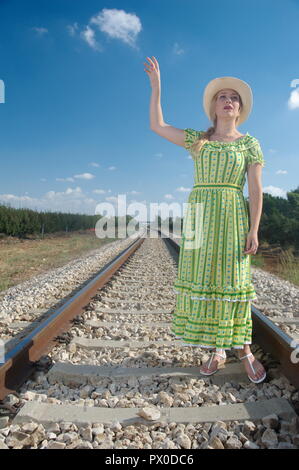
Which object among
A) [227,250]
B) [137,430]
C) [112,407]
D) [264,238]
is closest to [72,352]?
[112,407]

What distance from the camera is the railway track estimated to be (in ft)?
5.30

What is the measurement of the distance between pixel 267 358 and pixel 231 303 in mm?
623

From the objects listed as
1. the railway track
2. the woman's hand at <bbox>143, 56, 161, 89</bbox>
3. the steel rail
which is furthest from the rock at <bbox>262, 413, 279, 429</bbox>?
the woman's hand at <bbox>143, 56, 161, 89</bbox>

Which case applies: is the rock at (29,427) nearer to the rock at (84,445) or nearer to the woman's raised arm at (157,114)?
the rock at (84,445)

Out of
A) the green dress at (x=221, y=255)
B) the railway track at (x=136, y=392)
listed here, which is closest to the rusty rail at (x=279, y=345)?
the railway track at (x=136, y=392)

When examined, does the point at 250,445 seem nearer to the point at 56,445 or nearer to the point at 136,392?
the point at 136,392

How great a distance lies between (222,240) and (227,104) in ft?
2.73

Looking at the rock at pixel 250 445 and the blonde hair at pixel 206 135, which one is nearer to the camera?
the rock at pixel 250 445

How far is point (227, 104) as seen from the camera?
224cm

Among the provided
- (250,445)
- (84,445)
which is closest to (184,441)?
(250,445)

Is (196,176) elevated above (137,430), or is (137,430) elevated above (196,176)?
(196,176)

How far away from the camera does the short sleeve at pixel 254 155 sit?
2.16m
